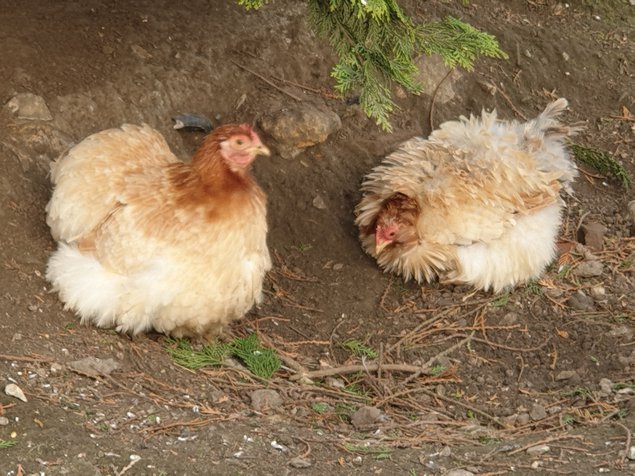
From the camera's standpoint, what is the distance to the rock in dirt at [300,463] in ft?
14.3

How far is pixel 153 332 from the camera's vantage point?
5.70m

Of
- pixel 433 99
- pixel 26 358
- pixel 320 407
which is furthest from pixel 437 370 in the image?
pixel 433 99

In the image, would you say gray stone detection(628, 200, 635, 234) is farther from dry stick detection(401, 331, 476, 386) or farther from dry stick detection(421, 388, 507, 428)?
dry stick detection(421, 388, 507, 428)

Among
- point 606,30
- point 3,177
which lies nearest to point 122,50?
point 3,177

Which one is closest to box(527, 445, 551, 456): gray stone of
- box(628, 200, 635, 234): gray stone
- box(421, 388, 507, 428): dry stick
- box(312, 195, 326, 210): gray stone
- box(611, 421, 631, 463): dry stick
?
box(611, 421, 631, 463): dry stick

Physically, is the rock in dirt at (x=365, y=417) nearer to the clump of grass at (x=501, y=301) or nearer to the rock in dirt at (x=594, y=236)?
the clump of grass at (x=501, y=301)

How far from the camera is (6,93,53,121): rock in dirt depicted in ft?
20.4

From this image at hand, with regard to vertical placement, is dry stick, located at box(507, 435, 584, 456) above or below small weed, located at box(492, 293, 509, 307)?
above

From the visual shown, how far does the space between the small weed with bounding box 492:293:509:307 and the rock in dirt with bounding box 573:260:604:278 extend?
0.60 metres

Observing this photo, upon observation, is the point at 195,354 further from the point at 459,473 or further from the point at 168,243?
the point at 459,473

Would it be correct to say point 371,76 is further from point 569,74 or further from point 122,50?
point 569,74

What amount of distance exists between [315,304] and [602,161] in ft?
9.55

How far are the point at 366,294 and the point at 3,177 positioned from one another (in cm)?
247

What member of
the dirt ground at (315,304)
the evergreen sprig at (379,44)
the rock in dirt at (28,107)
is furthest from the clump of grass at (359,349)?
the rock in dirt at (28,107)
